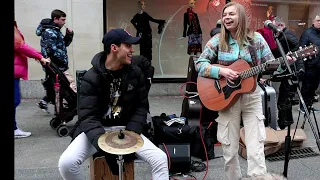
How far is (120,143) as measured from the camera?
8.16 ft

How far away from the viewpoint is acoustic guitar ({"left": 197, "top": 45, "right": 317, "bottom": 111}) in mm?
3230

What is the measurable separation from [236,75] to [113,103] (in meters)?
1.13

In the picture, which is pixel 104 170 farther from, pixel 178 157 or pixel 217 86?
pixel 217 86

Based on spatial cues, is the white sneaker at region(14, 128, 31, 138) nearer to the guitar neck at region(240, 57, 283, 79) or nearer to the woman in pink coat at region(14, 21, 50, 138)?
the woman in pink coat at region(14, 21, 50, 138)

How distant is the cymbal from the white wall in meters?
5.73

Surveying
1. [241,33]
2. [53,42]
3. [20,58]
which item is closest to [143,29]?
[53,42]

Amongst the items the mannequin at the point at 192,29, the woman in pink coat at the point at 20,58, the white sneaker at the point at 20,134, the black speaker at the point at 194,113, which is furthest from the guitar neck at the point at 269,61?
the mannequin at the point at 192,29

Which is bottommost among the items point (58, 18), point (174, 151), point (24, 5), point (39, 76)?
point (174, 151)

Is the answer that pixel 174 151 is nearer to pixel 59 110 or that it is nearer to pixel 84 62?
pixel 59 110

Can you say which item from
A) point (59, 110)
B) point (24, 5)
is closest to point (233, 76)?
point (59, 110)

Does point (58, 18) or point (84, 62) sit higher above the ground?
point (58, 18)

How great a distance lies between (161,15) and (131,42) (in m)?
6.16

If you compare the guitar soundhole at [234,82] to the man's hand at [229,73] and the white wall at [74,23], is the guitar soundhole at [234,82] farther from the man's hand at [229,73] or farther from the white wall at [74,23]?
the white wall at [74,23]

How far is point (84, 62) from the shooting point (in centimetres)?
812
